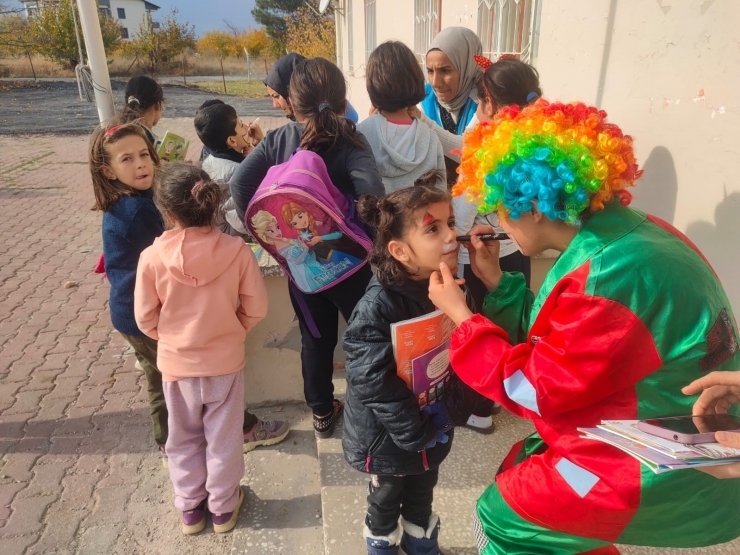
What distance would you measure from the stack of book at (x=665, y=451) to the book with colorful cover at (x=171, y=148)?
2915mm

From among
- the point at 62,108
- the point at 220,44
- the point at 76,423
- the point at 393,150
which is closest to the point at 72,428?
the point at 76,423

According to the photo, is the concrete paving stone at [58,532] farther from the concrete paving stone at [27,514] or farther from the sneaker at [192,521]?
the sneaker at [192,521]

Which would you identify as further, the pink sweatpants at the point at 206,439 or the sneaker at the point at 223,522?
the sneaker at the point at 223,522

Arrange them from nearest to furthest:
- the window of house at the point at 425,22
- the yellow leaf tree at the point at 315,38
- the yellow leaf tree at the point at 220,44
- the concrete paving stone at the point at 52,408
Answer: the concrete paving stone at the point at 52,408
the window of house at the point at 425,22
the yellow leaf tree at the point at 315,38
the yellow leaf tree at the point at 220,44

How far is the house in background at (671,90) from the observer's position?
5.75ft

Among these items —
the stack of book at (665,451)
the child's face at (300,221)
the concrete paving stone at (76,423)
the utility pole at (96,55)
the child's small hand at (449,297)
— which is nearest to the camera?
the stack of book at (665,451)

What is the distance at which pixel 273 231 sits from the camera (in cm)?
221

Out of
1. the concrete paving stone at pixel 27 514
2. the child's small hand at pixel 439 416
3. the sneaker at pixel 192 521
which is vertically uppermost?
the child's small hand at pixel 439 416

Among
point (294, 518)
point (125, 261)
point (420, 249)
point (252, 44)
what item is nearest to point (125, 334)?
point (125, 261)

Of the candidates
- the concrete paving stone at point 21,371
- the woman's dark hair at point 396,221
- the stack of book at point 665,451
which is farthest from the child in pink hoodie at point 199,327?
the concrete paving stone at point 21,371

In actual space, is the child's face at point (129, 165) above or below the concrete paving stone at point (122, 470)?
above

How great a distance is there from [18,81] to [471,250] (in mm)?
35599

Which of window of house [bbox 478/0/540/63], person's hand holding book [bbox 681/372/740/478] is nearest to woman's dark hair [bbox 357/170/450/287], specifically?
person's hand holding book [bbox 681/372/740/478]

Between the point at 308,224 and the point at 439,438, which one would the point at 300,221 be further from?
the point at 439,438
